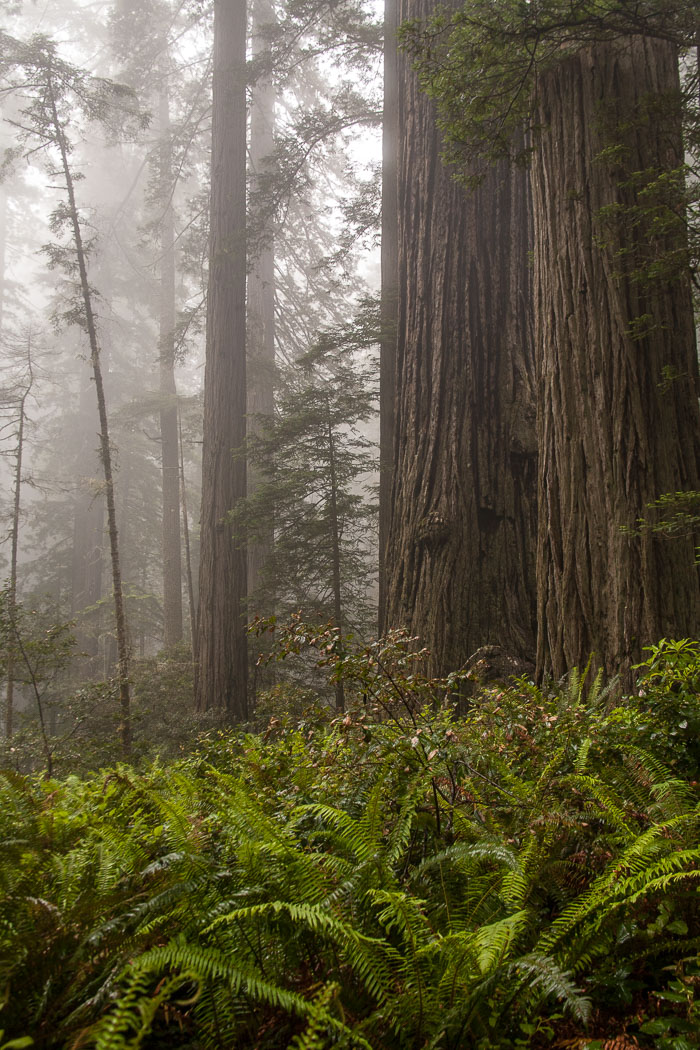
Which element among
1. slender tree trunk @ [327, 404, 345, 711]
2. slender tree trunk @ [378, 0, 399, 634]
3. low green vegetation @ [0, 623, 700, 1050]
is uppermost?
slender tree trunk @ [378, 0, 399, 634]

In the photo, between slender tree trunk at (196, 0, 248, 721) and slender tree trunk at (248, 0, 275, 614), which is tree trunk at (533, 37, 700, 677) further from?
slender tree trunk at (248, 0, 275, 614)

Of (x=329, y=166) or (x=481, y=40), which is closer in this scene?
(x=481, y=40)

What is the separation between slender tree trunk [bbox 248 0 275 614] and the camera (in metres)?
13.6

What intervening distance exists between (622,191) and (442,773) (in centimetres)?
386

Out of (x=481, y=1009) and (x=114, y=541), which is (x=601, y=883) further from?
(x=114, y=541)

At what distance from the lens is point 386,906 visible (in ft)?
5.94

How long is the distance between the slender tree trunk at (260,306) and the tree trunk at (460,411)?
20.6 feet

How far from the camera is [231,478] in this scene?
10.7 metres

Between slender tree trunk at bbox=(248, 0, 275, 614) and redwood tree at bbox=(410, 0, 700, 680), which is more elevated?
slender tree trunk at bbox=(248, 0, 275, 614)

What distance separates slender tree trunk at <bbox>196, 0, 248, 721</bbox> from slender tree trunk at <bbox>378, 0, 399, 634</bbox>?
91.2 inches

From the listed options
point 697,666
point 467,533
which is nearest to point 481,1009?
point 697,666

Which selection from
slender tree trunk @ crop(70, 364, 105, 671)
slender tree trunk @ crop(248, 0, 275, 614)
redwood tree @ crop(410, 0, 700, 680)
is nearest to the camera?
redwood tree @ crop(410, 0, 700, 680)

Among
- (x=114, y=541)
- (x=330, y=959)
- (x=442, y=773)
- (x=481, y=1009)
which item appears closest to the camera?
(x=481, y=1009)

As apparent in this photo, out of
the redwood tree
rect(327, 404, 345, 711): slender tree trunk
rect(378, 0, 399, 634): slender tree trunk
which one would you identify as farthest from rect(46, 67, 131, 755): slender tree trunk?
the redwood tree
